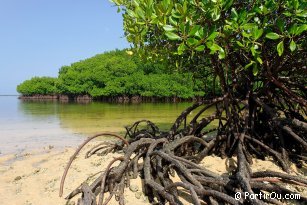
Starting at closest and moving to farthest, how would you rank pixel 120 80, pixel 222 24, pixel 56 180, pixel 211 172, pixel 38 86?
pixel 211 172 < pixel 222 24 < pixel 56 180 < pixel 120 80 < pixel 38 86

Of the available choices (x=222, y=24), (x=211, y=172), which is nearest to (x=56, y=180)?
(x=211, y=172)

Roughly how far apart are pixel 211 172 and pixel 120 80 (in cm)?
5287

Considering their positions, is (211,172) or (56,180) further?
(56,180)

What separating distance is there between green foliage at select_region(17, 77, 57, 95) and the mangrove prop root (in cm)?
7432

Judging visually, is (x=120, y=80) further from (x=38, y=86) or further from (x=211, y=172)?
(x=211, y=172)

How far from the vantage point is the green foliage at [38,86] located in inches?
3098

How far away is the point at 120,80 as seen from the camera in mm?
56219

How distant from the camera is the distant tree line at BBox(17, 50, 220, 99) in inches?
1977

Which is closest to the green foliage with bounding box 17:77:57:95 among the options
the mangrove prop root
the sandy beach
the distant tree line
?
the distant tree line

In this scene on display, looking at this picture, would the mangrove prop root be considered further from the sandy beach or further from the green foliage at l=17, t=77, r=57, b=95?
the green foliage at l=17, t=77, r=57, b=95

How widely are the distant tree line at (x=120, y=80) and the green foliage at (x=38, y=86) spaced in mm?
2279

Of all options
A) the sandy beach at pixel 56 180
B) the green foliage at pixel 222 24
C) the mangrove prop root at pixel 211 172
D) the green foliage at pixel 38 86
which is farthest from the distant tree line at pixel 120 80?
the green foliage at pixel 222 24

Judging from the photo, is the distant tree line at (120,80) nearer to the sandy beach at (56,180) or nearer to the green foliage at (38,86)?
the green foliage at (38,86)

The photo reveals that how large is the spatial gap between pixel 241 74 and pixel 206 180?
2357mm
